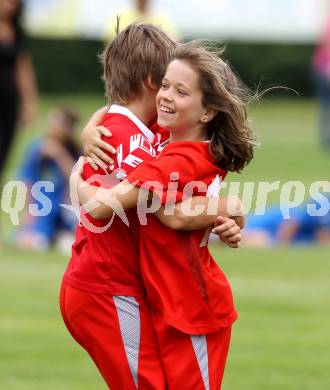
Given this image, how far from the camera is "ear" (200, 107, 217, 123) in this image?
14.4 feet

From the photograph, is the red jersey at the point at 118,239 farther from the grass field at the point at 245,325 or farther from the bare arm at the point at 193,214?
the grass field at the point at 245,325

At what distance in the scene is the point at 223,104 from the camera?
4.38m

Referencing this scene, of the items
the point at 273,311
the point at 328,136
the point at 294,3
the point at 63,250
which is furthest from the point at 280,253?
the point at 294,3

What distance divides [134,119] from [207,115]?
10.5 inches

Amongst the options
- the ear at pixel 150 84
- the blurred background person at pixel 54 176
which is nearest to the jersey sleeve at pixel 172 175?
the ear at pixel 150 84

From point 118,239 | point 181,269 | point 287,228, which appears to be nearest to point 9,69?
point 287,228

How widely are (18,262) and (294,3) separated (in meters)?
21.4

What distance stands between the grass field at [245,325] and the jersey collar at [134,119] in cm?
247

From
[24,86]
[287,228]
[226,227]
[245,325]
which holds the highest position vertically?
→ [226,227]

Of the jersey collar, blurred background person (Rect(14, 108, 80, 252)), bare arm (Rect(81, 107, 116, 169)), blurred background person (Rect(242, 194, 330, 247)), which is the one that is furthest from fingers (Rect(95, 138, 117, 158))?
blurred background person (Rect(242, 194, 330, 247))

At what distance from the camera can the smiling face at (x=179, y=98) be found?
4.35 meters

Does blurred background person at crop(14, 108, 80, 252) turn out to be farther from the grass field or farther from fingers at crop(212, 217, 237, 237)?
fingers at crop(212, 217, 237, 237)

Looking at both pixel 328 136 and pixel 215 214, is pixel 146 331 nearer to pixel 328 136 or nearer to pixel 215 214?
pixel 215 214

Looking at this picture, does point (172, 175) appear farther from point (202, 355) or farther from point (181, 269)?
point (202, 355)
